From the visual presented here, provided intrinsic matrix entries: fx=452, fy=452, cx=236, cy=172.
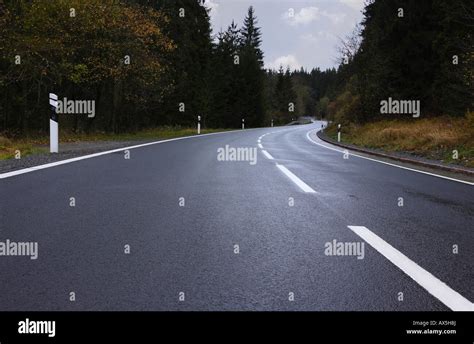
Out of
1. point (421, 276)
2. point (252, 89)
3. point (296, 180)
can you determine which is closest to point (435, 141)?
point (296, 180)

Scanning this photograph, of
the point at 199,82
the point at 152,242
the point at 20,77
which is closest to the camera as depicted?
the point at 152,242

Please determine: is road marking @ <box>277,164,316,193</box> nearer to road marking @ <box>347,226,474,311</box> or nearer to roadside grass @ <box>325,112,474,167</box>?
road marking @ <box>347,226,474,311</box>

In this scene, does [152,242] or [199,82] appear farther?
[199,82]

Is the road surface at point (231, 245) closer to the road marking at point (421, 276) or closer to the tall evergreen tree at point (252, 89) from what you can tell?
the road marking at point (421, 276)

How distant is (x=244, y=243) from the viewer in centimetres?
440

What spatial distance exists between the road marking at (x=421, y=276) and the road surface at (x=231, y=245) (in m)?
0.01

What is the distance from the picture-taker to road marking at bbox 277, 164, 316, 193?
7925 millimetres

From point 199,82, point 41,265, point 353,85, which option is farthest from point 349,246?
point 199,82

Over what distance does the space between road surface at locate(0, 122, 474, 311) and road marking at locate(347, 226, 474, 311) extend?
1cm

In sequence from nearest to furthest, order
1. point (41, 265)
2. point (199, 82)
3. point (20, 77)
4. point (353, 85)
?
point (41, 265) → point (20, 77) → point (353, 85) → point (199, 82)

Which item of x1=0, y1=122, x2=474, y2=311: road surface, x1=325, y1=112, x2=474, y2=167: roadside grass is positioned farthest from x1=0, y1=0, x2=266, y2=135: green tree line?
x1=0, y1=122, x2=474, y2=311: road surface
